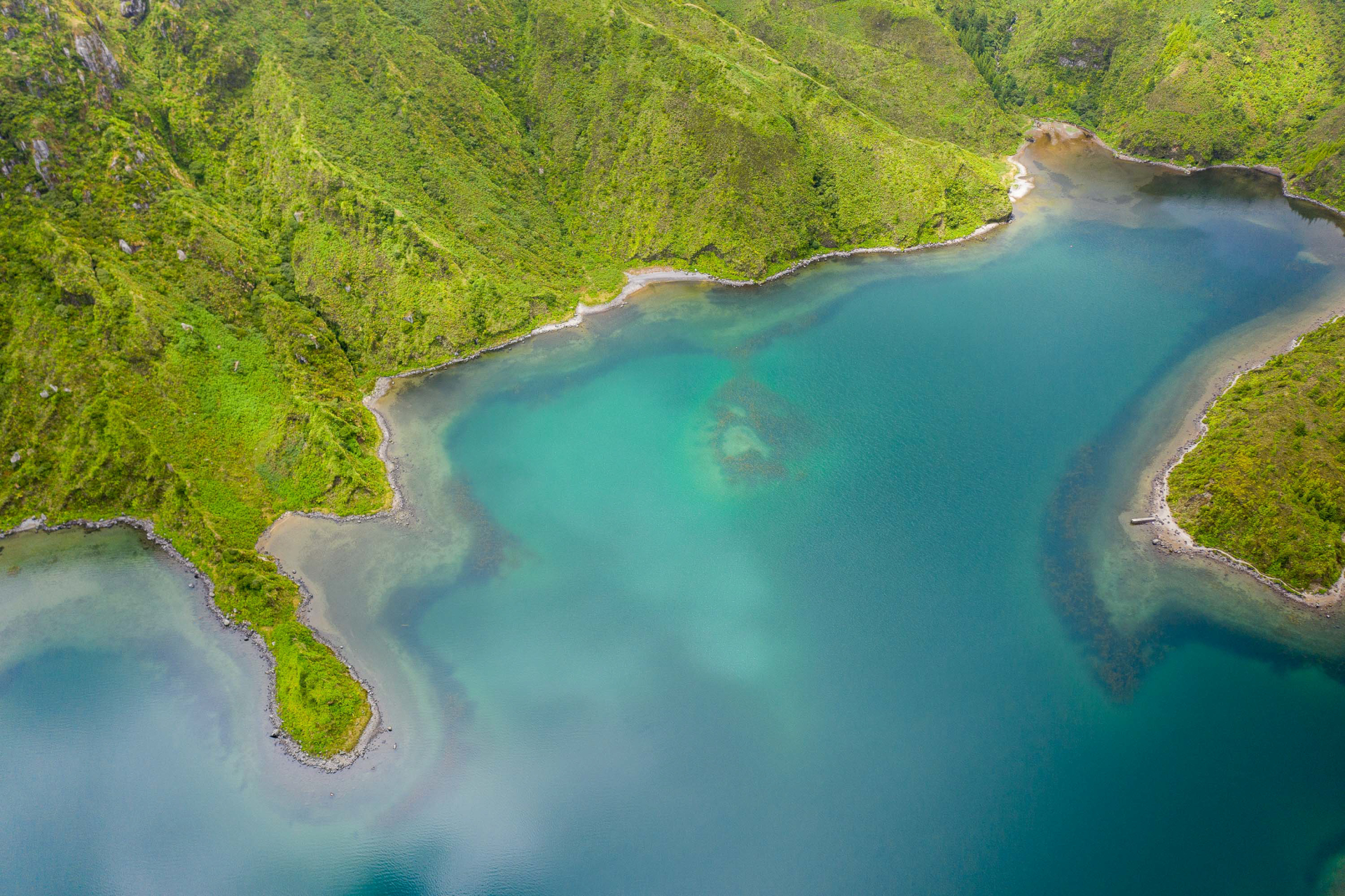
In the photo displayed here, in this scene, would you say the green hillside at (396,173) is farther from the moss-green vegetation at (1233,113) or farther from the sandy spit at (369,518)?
the sandy spit at (369,518)

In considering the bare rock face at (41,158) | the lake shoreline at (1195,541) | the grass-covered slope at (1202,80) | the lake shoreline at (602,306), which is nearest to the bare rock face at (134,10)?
the bare rock face at (41,158)

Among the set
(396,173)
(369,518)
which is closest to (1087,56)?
(396,173)

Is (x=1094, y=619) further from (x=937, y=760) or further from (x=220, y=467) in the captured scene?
(x=220, y=467)

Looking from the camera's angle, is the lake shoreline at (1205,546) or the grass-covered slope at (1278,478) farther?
the grass-covered slope at (1278,478)

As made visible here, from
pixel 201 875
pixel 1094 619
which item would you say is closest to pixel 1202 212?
pixel 1094 619

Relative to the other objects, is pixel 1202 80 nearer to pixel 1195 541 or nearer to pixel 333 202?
pixel 1195 541

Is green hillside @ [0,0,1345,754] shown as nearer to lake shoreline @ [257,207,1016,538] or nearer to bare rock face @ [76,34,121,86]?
bare rock face @ [76,34,121,86]
